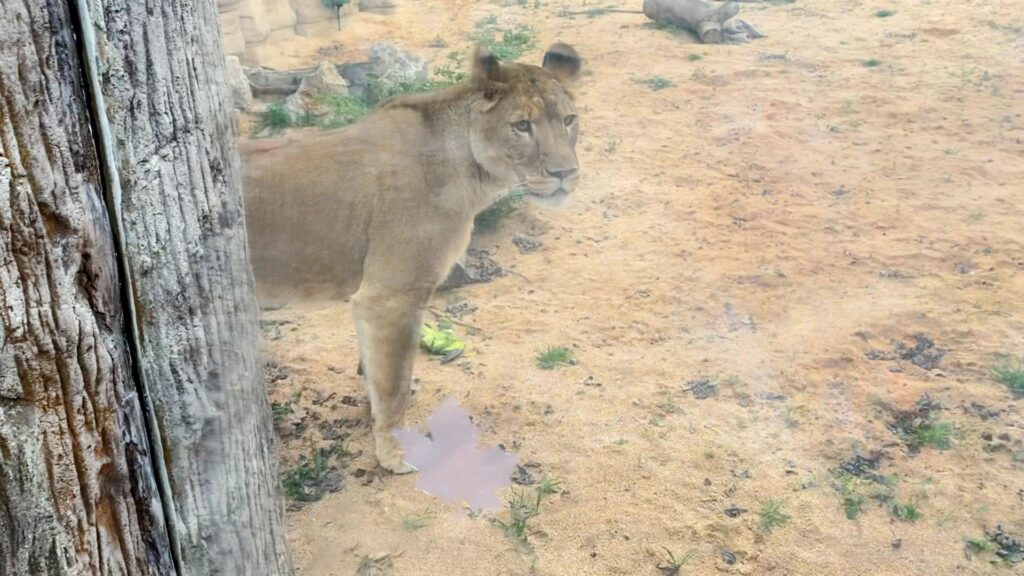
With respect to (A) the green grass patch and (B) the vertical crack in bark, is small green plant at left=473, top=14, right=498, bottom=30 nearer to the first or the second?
(A) the green grass patch

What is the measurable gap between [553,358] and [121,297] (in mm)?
1722

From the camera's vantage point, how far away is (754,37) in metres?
3.20

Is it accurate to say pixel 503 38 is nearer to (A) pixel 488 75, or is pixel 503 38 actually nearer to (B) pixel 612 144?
(A) pixel 488 75

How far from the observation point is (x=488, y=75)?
2080mm

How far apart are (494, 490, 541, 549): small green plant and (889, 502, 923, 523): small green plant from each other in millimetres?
783

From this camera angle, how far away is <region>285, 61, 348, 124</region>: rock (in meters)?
2.19

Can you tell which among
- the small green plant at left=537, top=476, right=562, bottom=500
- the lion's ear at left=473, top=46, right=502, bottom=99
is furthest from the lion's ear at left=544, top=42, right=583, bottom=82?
the small green plant at left=537, top=476, right=562, bottom=500

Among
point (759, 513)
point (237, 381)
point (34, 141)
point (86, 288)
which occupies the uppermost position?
point (34, 141)

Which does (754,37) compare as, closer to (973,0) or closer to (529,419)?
(973,0)

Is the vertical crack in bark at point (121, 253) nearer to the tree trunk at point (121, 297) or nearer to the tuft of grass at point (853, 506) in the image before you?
the tree trunk at point (121, 297)

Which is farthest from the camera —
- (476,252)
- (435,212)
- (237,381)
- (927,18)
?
(927,18)

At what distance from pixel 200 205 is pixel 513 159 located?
1299mm

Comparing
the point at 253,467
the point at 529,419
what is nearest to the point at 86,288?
the point at 253,467

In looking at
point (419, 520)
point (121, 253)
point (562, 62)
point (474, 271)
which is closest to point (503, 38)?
point (562, 62)
